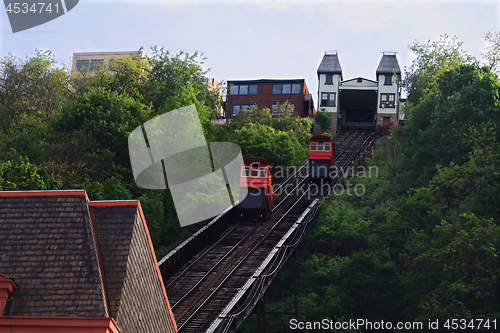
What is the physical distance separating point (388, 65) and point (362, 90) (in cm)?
554

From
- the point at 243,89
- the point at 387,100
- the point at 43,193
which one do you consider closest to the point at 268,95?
A: the point at 243,89

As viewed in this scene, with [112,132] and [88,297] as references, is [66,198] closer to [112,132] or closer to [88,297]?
[88,297]

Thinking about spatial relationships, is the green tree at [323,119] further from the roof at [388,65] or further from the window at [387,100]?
the roof at [388,65]

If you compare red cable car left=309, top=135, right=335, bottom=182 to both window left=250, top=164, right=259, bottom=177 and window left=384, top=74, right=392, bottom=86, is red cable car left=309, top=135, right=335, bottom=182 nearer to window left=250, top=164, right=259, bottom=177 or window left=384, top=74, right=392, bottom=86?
window left=250, top=164, right=259, bottom=177

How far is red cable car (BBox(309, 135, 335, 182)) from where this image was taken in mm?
46500

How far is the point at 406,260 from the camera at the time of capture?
108 ft

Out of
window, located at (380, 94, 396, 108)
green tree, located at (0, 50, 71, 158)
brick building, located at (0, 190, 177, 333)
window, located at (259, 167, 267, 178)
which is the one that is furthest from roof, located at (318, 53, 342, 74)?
brick building, located at (0, 190, 177, 333)

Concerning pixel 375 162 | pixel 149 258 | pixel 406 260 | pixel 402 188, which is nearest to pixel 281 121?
pixel 375 162

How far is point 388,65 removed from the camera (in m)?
79.1

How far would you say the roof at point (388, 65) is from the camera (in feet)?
255

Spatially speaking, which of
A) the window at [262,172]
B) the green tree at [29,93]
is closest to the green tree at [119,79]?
the green tree at [29,93]

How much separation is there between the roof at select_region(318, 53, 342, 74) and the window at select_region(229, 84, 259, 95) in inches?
396

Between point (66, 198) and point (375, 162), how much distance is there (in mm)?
50144

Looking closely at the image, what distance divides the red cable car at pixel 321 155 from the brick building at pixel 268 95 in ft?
103
